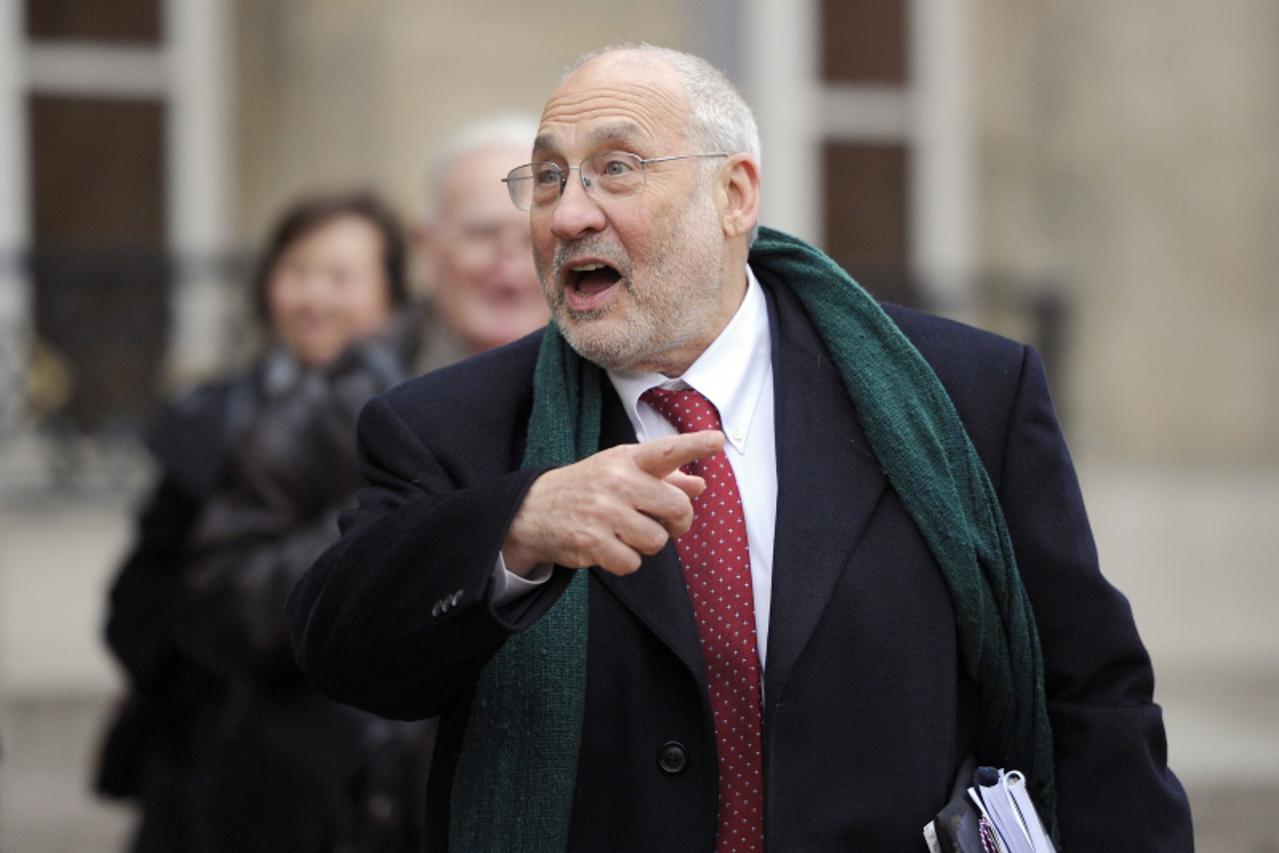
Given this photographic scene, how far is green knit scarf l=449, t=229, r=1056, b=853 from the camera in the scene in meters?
2.52

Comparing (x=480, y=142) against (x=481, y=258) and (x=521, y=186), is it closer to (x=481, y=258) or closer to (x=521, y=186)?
(x=481, y=258)

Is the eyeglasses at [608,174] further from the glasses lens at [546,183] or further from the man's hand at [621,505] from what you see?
the man's hand at [621,505]

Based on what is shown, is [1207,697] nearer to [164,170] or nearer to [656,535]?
[164,170]

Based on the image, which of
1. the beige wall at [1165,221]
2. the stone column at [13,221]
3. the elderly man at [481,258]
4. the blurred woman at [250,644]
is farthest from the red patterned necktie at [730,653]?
the beige wall at [1165,221]

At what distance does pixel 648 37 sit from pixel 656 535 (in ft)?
25.1

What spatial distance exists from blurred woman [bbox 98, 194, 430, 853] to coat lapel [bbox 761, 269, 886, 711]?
4.51 feet

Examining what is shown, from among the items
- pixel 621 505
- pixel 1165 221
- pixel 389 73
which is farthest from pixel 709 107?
pixel 1165 221

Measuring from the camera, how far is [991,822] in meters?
2.50

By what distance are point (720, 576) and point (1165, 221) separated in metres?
8.15

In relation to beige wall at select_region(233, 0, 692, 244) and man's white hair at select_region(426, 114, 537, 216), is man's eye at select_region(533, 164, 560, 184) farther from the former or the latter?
beige wall at select_region(233, 0, 692, 244)

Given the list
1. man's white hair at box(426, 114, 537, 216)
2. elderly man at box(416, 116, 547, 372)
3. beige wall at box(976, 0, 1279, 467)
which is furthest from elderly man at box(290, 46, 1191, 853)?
beige wall at box(976, 0, 1279, 467)

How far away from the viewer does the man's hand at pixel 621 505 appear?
226 centimetres

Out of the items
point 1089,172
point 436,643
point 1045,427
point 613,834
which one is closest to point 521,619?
point 436,643

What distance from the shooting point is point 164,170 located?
379 inches
